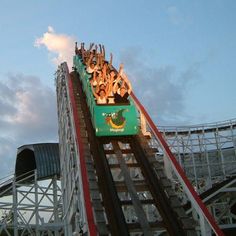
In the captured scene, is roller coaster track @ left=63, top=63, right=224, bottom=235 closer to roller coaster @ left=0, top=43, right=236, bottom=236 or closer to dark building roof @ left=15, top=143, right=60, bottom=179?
roller coaster @ left=0, top=43, right=236, bottom=236

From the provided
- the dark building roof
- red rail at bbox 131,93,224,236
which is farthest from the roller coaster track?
the dark building roof

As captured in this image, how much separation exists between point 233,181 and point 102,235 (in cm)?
768

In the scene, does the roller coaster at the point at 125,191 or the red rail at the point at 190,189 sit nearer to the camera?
the red rail at the point at 190,189

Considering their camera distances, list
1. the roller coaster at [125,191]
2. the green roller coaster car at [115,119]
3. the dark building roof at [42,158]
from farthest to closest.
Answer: the dark building roof at [42,158] < the green roller coaster car at [115,119] < the roller coaster at [125,191]

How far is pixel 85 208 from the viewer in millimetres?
6461

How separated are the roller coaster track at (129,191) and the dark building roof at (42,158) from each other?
8.61 metres

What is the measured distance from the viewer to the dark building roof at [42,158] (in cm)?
1895

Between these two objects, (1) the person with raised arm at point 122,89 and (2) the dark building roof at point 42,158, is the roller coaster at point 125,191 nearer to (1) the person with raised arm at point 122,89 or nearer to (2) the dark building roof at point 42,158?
(1) the person with raised arm at point 122,89

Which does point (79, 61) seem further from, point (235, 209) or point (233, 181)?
point (235, 209)

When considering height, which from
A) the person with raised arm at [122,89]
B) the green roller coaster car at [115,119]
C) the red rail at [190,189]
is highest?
the person with raised arm at [122,89]

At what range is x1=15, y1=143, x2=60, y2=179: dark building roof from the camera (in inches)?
746

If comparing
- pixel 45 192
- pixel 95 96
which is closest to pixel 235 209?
pixel 45 192

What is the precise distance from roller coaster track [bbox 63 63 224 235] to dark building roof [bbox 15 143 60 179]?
28.3 ft

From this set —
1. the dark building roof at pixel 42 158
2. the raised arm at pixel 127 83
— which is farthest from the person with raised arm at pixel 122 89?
the dark building roof at pixel 42 158
